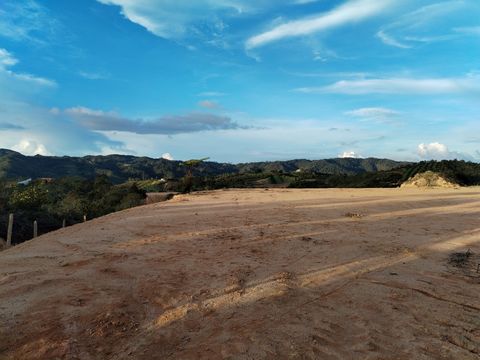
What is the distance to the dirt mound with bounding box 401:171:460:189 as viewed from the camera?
26781mm

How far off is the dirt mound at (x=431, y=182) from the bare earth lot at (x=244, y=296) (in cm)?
1918

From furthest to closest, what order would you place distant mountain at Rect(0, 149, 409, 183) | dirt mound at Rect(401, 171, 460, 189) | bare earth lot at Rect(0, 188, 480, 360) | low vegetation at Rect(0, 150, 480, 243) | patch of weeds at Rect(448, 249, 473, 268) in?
distant mountain at Rect(0, 149, 409, 183) < low vegetation at Rect(0, 150, 480, 243) < dirt mound at Rect(401, 171, 460, 189) < patch of weeds at Rect(448, 249, 473, 268) < bare earth lot at Rect(0, 188, 480, 360)

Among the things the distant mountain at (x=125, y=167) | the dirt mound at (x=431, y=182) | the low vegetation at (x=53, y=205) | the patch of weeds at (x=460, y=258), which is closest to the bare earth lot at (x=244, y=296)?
the patch of weeds at (x=460, y=258)

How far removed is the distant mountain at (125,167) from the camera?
4045 inches

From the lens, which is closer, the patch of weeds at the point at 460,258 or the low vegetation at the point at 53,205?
the patch of weeds at the point at 460,258

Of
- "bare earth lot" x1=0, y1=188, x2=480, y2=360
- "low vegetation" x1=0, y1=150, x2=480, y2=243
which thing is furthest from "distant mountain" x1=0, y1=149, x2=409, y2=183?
"bare earth lot" x1=0, y1=188, x2=480, y2=360

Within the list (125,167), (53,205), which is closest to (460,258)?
(53,205)

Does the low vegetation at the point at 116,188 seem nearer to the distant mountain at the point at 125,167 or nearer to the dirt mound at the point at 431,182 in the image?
the dirt mound at the point at 431,182

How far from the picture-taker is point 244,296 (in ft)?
16.1

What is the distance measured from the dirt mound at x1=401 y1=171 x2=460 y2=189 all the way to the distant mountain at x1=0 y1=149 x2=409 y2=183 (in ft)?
194

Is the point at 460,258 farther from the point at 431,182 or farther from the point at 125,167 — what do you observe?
the point at 125,167

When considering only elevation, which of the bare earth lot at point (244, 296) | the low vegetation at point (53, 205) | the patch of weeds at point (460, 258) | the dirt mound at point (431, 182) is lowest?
the low vegetation at point (53, 205)

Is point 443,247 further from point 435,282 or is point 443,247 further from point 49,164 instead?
point 49,164

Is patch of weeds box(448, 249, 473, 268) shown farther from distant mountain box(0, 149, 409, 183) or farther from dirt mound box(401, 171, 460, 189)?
distant mountain box(0, 149, 409, 183)
